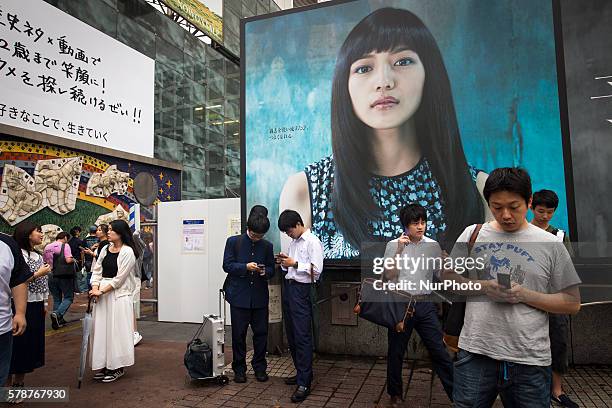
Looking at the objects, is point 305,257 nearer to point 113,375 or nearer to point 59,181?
point 113,375

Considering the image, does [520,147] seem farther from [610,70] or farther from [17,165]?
[17,165]

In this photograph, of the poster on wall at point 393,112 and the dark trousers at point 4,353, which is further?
the poster on wall at point 393,112

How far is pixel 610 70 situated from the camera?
449cm

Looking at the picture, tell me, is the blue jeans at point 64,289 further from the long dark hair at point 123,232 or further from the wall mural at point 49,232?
the long dark hair at point 123,232

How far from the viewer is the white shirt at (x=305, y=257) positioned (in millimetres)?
4406

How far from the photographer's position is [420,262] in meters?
3.51

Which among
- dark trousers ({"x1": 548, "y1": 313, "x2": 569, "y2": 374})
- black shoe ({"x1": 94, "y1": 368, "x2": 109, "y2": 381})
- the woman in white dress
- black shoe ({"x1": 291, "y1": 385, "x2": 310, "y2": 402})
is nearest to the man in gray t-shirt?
dark trousers ({"x1": 548, "y1": 313, "x2": 569, "y2": 374})

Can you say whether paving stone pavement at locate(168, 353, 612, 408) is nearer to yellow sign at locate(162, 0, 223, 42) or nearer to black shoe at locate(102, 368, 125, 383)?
black shoe at locate(102, 368, 125, 383)

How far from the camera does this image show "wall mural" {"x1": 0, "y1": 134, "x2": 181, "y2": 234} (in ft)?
31.8

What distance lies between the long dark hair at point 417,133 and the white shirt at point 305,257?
29.3 inches

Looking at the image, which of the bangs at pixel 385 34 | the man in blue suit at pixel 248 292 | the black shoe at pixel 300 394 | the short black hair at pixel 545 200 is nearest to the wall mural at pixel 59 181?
the man in blue suit at pixel 248 292

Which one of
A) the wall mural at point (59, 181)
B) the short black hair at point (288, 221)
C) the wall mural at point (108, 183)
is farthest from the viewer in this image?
the wall mural at point (108, 183)

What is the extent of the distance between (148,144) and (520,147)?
484 inches

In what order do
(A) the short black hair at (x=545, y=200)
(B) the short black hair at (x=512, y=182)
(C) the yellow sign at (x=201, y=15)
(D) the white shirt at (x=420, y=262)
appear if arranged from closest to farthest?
(B) the short black hair at (x=512, y=182)
(D) the white shirt at (x=420, y=262)
(A) the short black hair at (x=545, y=200)
(C) the yellow sign at (x=201, y=15)
